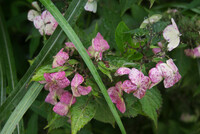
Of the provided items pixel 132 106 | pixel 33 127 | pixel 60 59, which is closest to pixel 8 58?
pixel 33 127

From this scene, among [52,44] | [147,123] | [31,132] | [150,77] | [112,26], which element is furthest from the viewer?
[147,123]

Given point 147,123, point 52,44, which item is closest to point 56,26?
point 52,44

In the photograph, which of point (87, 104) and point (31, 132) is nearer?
point (87, 104)

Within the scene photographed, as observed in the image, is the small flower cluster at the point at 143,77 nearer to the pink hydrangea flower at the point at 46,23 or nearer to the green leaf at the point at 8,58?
the pink hydrangea flower at the point at 46,23

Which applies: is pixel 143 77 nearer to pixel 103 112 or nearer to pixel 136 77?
pixel 136 77

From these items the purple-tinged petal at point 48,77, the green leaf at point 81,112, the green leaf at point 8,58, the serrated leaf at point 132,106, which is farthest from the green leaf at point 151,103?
the green leaf at point 8,58

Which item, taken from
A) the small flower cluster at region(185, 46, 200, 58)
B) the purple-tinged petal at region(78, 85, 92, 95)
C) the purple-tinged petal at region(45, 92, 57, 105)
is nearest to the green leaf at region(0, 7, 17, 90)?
the purple-tinged petal at region(45, 92, 57, 105)

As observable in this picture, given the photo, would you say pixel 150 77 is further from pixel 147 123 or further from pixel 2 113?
pixel 147 123

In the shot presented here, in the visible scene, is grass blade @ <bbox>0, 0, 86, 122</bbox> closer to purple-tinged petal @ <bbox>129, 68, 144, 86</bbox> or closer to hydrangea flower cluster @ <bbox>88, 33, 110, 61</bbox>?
hydrangea flower cluster @ <bbox>88, 33, 110, 61</bbox>
